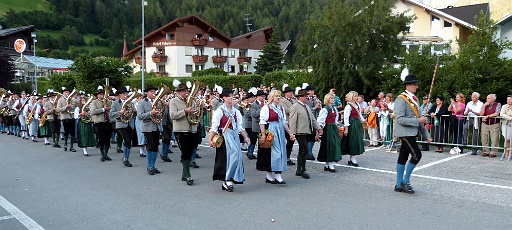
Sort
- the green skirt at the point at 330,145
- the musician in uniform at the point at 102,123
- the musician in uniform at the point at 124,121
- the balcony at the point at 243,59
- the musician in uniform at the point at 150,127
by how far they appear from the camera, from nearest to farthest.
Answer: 1. the green skirt at the point at 330,145
2. the musician in uniform at the point at 150,127
3. the musician in uniform at the point at 124,121
4. the musician in uniform at the point at 102,123
5. the balcony at the point at 243,59

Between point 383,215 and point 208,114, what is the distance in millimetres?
14633

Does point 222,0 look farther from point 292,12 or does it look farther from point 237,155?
point 237,155

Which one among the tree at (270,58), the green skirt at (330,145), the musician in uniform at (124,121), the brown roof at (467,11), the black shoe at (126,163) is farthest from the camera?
the tree at (270,58)

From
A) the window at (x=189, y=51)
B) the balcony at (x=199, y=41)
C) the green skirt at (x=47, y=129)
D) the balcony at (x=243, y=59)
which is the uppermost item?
the balcony at (x=199, y=41)

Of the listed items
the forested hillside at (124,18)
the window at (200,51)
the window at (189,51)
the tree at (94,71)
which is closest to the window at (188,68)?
the window at (189,51)

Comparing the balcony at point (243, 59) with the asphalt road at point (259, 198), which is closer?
the asphalt road at point (259, 198)

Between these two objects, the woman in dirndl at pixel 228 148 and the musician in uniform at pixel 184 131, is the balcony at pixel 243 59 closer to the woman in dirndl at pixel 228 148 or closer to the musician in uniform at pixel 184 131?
the musician in uniform at pixel 184 131

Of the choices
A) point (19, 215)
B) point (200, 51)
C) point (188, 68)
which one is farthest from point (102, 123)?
point (200, 51)

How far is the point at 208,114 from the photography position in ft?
68.4

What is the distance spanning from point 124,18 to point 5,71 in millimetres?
102355

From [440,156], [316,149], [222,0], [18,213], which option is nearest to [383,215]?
[18,213]

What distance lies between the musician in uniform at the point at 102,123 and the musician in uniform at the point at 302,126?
5.68m

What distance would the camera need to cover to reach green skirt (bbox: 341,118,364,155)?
10906 millimetres

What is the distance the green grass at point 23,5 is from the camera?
138500 millimetres
